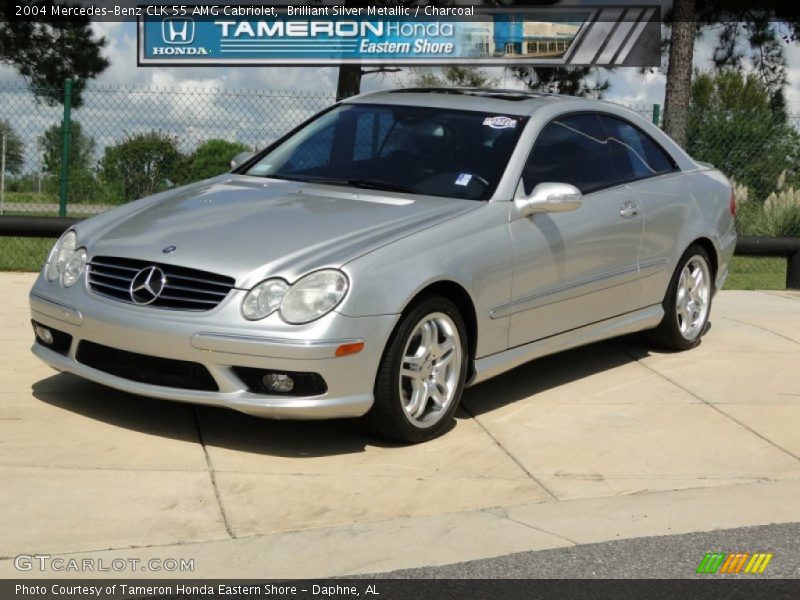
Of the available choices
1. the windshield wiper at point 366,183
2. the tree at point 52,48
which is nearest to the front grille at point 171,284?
the windshield wiper at point 366,183

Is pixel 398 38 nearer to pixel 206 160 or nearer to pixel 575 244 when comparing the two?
pixel 206 160

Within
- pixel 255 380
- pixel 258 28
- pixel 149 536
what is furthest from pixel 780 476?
pixel 258 28

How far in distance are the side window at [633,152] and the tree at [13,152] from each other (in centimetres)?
671

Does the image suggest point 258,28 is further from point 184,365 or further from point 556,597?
point 556,597

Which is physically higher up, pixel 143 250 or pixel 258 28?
pixel 258 28

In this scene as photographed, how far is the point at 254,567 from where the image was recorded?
462 cm

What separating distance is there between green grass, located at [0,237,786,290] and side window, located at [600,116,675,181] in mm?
5066

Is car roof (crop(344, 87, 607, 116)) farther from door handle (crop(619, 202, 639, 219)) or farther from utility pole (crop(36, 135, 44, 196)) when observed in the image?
utility pole (crop(36, 135, 44, 196))

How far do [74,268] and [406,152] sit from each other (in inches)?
76.8

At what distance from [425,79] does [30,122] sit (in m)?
9.01

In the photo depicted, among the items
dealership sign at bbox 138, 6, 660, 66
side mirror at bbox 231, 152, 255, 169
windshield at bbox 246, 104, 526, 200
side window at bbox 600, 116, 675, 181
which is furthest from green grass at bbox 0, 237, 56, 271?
side window at bbox 600, 116, 675, 181

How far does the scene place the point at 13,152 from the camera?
12.6 m

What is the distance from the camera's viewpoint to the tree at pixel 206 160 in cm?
1289

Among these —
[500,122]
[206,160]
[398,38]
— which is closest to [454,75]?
[398,38]
